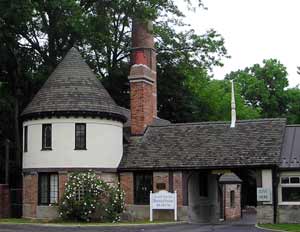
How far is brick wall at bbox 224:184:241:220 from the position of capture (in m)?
44.4

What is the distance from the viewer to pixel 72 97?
31.5 m

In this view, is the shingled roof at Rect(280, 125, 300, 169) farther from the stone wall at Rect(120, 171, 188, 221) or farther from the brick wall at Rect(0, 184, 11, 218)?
the brick wall at Rect(0, 184, 11, 218)

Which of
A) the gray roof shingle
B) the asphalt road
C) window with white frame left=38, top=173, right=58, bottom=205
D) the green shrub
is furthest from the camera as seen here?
the gray roof shingle

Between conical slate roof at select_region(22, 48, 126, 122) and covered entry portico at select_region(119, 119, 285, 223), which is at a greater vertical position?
conical slate roof at select_region(22, 48, 126, 122)

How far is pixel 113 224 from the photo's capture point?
2841cm

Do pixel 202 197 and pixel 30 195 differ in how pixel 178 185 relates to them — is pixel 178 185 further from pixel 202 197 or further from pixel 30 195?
pixel 30 195

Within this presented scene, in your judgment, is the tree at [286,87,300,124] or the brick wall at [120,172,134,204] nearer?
the brick wall at [120,172,134,204]

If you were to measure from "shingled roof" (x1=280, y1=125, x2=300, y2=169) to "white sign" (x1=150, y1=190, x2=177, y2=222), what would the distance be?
5.53 metres

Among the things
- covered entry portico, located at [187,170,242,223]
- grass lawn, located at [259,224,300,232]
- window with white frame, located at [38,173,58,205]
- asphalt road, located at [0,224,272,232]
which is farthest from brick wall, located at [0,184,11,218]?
grass lawn, located at [259,224,300,232]

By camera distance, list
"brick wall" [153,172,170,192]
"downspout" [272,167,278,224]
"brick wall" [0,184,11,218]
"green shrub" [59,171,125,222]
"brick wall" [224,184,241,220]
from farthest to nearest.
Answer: "brick wall" [224,184,241,220] → "brick wall" [0,184,11,218] → "brick wall" [153,172,170,192] → "green shrub" [59,171,125,222] → "downspout" [272,167,278,224]

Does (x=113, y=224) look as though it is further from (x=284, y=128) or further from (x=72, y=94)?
(x=284, y=128)

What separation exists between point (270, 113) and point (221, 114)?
15.5 m

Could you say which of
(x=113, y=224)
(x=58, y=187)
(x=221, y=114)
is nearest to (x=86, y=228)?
(x=113, y=224)

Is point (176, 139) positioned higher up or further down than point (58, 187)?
higher up
